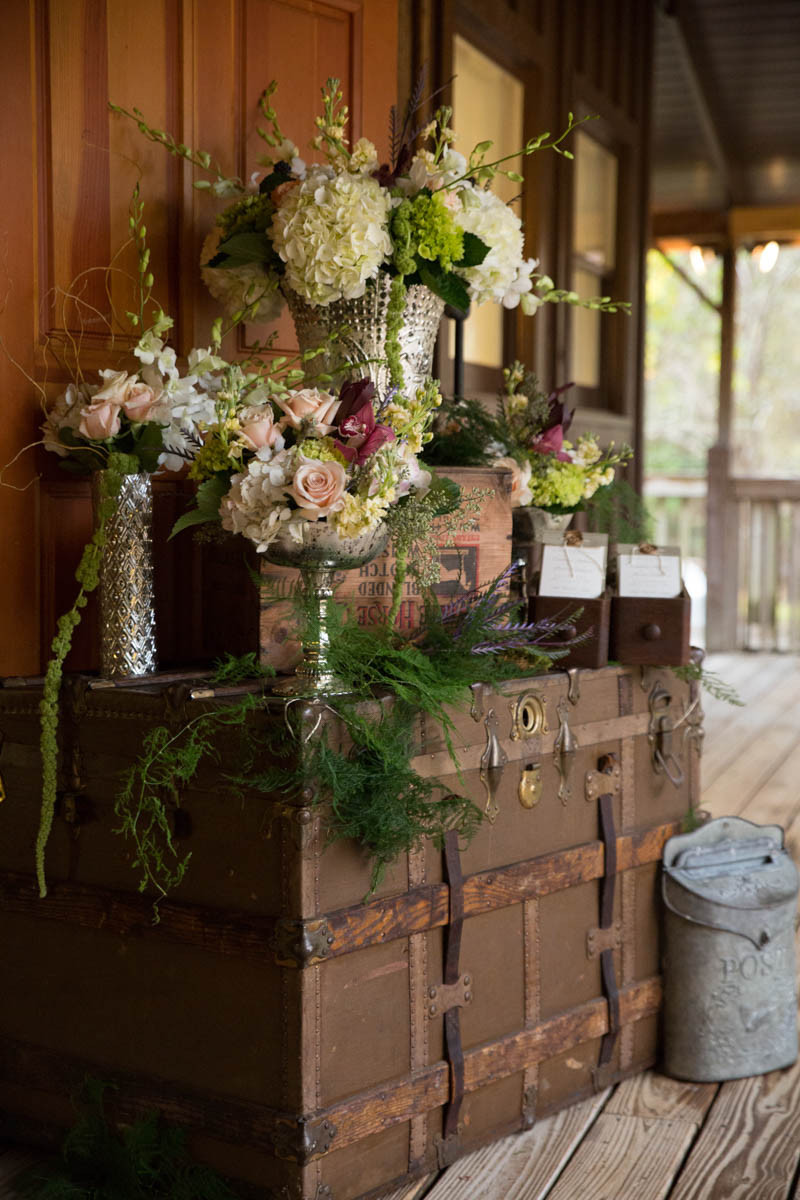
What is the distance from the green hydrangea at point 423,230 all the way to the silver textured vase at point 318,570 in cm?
51

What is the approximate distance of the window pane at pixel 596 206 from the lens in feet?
14.7

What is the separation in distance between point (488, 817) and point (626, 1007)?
60 cm

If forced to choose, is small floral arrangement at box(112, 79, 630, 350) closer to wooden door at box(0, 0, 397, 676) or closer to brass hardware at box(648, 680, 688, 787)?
wooden door at box(0, 0, 397, 676)

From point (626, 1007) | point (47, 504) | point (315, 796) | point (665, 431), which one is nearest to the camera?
point (315, 796)

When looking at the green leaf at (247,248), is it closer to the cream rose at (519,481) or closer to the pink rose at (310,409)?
the pink rose at (310,409)

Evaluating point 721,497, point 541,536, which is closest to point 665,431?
point 721,497

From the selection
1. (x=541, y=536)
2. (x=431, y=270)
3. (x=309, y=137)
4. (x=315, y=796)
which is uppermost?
(x=309, y=137)

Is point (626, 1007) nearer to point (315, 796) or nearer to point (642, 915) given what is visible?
point (642, 915)

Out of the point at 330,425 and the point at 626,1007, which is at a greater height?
the point at 330,425

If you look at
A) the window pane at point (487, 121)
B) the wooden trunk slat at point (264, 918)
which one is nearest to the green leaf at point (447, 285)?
the wooden trunk slat at point (264, 918)

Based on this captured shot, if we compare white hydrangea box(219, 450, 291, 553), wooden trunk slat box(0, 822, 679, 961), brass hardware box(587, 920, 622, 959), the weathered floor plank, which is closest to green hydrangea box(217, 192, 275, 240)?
white hydrangea box(219, 450, 291, 553)

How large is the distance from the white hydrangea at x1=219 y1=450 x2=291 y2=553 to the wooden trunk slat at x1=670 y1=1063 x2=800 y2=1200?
4.18ft

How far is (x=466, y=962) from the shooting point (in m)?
2.13

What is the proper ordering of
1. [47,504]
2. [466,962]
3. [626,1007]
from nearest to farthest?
1. [466,962]
2. [47,504]
3. [626,1007]
